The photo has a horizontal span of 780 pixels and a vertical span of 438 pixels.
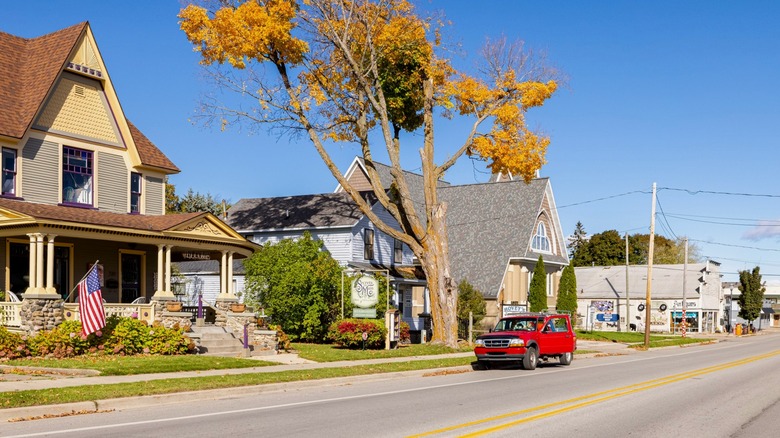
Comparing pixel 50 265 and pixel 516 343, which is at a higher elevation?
pixel 50 265

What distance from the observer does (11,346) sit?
76.2 feet

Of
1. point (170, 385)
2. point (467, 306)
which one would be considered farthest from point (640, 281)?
point (170, 385)

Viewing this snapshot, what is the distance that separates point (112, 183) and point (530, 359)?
17.0 m

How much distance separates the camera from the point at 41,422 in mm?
12672

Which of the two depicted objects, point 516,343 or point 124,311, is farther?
point 124,311

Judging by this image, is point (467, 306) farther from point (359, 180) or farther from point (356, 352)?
point (356, 352)

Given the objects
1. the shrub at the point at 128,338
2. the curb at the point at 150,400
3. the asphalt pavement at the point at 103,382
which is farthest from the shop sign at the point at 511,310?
the curb at the point at 150,400

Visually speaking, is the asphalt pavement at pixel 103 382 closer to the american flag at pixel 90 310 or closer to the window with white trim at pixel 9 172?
the american flag at pixel 90 310

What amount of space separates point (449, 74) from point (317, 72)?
18.7 feet

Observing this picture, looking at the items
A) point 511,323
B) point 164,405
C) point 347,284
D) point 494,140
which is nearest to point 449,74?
point 494,140

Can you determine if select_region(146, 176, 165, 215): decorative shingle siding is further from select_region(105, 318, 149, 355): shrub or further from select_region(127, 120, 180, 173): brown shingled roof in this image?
select_region(105, 318, 149, 355): shrub

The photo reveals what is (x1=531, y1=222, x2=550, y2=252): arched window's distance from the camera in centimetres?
5434

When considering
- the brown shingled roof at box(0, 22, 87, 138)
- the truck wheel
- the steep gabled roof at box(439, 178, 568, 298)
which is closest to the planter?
the brown shingled roof at box(0, 22, 87, 138)

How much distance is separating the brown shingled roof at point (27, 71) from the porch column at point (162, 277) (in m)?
6.14
